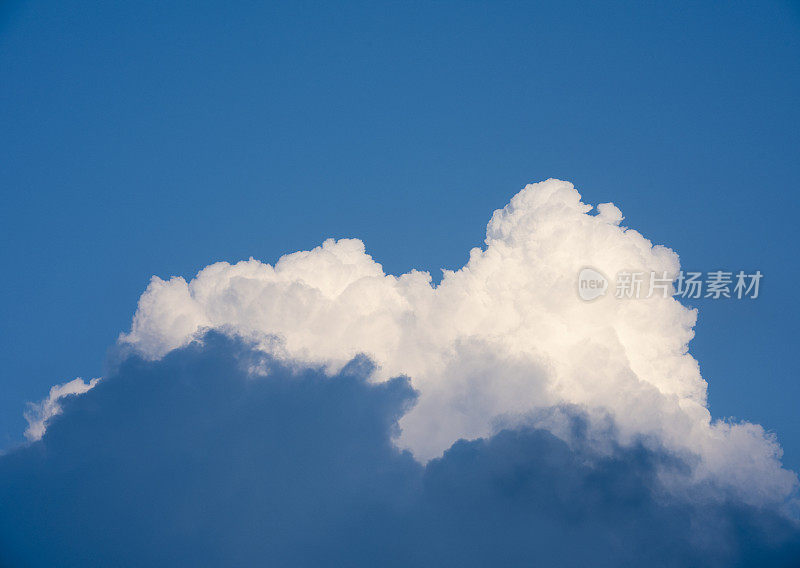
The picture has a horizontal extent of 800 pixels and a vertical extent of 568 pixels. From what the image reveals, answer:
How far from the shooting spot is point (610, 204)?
3024 inches

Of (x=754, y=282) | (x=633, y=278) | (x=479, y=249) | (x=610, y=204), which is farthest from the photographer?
(x=479, y=249)

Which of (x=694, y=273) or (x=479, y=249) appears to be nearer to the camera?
(x=694, y=273)

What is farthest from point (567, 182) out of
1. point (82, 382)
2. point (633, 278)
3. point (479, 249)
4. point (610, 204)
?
point (82, 382)

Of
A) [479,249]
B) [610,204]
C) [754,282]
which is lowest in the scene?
[754,282]

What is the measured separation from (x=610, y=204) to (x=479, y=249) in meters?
21.4

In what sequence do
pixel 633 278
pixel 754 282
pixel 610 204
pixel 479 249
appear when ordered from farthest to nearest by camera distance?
1. pixel 479 249
2. pixel 610 204
3. pixel 633 278
4. pixel 754 282

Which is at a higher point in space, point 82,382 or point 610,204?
point 610,204

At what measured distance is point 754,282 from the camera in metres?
55.0

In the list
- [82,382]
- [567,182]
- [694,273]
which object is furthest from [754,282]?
[82,382]

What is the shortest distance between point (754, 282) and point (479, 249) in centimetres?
3840

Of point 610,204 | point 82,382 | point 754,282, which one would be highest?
point 610,204

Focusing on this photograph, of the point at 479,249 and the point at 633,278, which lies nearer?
the point at 633,278

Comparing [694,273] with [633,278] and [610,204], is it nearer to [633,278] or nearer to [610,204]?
[633,278]

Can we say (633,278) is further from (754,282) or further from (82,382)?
(82,382)
